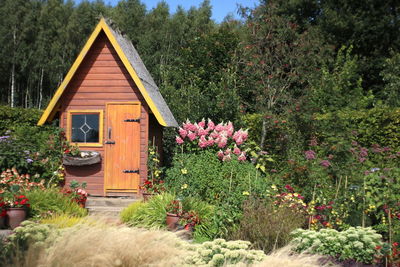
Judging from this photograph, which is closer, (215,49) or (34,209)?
(34,209)

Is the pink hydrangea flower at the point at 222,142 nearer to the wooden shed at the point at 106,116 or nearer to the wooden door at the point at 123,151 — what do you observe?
the wooden shed at the point at 106,116

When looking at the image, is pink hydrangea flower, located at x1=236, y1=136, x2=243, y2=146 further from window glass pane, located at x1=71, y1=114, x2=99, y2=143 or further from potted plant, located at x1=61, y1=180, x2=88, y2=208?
potted plant, located at x1=61, y1=180, x2=88, y2=208

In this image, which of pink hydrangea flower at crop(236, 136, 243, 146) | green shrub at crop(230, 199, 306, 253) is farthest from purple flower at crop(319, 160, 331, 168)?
pink hydrangea flower at crop(236, 136, 243, 146)

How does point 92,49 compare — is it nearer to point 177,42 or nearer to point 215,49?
point 215,49

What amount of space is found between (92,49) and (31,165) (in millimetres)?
3167

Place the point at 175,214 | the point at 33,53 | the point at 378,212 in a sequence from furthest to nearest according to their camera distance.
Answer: the point at 33,53, the point at 175,214, the point at 378,212

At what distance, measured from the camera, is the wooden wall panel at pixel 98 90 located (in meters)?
9.41

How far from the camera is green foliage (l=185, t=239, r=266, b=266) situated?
398cm

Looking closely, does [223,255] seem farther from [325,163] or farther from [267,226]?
[325,163]

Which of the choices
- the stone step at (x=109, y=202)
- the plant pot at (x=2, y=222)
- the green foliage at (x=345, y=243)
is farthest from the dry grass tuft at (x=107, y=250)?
the stone step at (x=109, y=202)

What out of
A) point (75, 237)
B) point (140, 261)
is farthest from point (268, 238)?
point (75, 237)

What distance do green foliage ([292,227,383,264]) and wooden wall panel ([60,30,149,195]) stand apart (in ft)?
17.3

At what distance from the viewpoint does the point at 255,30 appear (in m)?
12.9

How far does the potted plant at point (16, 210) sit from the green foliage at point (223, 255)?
12.7 ft
